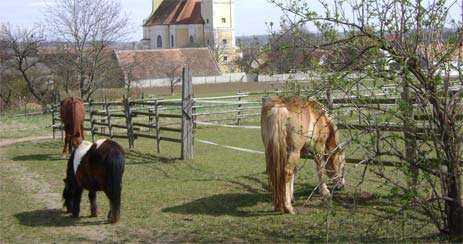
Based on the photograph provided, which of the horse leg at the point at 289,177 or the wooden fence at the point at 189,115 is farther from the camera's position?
the horse leg at the point at 289,177

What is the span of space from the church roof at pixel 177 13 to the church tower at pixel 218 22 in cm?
167

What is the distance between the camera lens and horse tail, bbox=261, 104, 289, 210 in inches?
250

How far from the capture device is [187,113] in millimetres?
11109

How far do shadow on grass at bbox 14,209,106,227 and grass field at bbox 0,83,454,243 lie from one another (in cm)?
1

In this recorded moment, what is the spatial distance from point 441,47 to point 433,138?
790mm

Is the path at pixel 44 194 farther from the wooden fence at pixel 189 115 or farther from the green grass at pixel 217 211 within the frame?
the wooden fence at pixel 189 115

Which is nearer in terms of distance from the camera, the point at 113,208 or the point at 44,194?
the point at 113,208

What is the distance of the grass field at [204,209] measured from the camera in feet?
17.5

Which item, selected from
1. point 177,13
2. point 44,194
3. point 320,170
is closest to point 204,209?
point 320,170

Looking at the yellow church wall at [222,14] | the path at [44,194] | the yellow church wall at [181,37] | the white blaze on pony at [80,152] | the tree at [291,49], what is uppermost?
the yellow church wall at [222,14]

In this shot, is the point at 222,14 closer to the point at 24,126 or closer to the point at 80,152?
the point at 24,126

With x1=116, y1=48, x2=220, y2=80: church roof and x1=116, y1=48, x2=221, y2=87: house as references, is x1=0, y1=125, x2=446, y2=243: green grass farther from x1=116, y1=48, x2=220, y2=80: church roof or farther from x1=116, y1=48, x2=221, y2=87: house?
x1=116, y1=48, x2=220, y2=80: church roof

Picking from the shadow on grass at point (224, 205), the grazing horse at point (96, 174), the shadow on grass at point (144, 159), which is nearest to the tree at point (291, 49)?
the shadow on grass at point (224, 205)

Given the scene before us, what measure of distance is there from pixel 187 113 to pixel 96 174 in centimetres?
487
